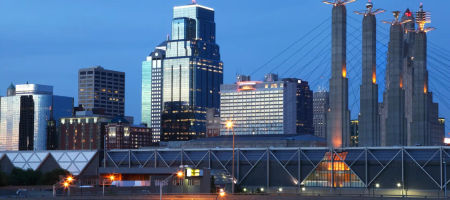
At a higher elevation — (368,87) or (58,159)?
(368,87)

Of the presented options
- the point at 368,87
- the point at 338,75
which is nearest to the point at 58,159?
the point at 338,75

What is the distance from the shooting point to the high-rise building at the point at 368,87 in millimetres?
180875

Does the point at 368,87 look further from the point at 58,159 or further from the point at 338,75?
the point at 58,159

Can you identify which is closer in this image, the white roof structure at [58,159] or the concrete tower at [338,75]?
the concrete tower at [338,75]

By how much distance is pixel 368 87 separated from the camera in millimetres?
182125

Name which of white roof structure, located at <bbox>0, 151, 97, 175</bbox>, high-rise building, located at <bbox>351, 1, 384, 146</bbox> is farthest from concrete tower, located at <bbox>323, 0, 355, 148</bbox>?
white roof structure, located at <bbox>0, 151, 97, 175</bbox>

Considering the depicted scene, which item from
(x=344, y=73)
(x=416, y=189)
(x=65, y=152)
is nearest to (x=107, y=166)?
(x=65, y=152)

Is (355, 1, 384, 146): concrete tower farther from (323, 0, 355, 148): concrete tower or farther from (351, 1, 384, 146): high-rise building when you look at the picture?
(323, 0, 355, 148): concrete tower

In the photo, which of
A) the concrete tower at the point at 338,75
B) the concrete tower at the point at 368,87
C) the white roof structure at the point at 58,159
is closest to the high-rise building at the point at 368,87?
the concrete tower at the point at 368,87

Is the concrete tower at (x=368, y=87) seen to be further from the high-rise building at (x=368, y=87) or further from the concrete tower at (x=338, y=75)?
the concrete tower at (x=338, y=75)

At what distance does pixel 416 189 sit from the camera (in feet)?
498

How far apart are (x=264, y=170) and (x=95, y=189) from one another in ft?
175

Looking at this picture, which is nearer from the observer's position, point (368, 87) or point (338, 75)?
point (338, 75)

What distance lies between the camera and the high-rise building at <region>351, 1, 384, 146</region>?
7121 inches
